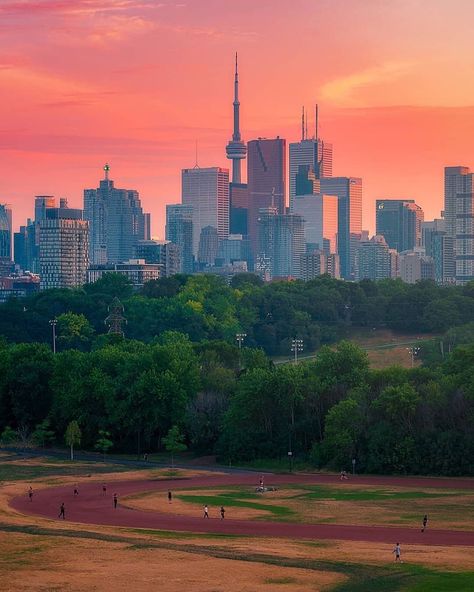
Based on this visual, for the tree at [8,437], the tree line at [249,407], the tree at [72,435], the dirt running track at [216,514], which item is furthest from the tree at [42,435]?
the dirt running track at [216,514]

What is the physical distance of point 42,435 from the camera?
495 ft

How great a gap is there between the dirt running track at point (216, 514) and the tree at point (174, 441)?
1223 cm

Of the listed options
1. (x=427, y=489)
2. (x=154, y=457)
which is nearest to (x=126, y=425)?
(x=154, y=457)

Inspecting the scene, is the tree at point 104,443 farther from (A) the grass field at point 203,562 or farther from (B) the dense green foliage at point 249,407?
(A) the grass field at point 203,562

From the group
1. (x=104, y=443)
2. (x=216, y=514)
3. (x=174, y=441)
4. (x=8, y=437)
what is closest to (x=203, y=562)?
(x=216, y=514)

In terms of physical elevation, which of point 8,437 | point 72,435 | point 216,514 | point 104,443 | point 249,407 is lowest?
point 216,514

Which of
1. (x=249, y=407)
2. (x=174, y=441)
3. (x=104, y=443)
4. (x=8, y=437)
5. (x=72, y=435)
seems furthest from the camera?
(x=8, y=437)

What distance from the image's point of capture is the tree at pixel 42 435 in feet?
495

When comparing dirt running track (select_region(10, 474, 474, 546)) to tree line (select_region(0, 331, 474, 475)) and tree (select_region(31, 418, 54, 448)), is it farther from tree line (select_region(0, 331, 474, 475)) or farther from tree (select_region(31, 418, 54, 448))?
tree (select_region(31, 418, 54, 448))

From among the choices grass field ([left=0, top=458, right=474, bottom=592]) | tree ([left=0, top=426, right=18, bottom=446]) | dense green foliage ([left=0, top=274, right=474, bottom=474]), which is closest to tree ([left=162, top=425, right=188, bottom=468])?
dense green foliage ([left=0, top=274, right=474, bottom=474])

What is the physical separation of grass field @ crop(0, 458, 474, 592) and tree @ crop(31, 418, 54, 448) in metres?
47.7

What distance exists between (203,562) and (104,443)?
210 feet

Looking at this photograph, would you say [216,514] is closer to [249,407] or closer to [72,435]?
[249,407]

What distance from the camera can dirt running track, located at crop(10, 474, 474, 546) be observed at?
92.0 meters
